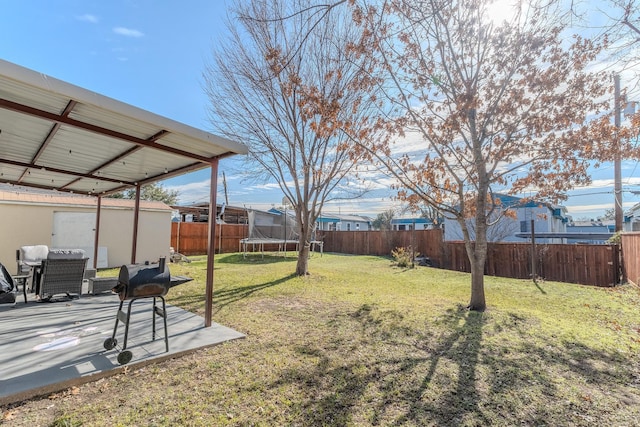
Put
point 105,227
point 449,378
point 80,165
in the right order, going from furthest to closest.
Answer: point 105,227, point 80,165, point 449,378

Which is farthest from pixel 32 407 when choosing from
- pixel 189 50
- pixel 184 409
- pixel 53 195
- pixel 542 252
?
pixel 542 252

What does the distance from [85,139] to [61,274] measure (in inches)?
101

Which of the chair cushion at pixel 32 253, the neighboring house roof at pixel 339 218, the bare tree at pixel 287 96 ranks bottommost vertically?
the chair cushion at pixel 32 253

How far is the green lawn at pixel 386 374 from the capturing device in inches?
89.6

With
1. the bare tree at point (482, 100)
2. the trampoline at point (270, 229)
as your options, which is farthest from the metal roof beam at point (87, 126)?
the trampoline at point (270, 229)

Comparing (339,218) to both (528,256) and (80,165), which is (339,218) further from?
(80,165)

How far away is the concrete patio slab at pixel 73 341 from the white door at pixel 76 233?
5407 millimetres

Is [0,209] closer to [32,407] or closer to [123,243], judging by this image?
[123,243]

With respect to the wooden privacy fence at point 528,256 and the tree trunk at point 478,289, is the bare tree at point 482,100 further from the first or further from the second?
the wooden privacy fence at point 528,256

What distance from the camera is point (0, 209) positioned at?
342 inches

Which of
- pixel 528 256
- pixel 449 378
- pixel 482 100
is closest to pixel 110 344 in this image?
pixel 449 378

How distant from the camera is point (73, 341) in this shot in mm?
3480

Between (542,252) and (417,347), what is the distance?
8425mm

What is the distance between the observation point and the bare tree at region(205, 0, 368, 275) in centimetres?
733
